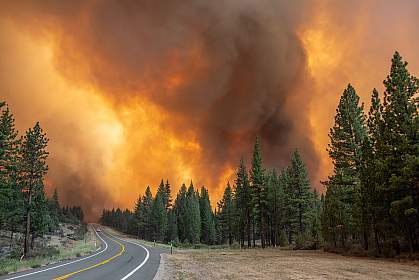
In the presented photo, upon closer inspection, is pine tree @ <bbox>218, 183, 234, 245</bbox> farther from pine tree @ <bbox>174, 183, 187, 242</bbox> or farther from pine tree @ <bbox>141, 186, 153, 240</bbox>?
pine tree @ <bbox>141, 186, 153, 240</bbox>

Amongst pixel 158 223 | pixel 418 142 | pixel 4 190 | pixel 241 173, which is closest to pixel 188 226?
pixel 158 223

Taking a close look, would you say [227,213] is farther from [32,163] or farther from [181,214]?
[32,163]

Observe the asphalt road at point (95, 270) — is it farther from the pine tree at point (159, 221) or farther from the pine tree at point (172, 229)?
the pine tree at point (172, 229)

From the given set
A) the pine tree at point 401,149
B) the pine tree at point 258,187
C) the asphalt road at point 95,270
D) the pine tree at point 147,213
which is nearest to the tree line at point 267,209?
the pine tree at point 258,187

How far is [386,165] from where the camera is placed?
2662 centimetres

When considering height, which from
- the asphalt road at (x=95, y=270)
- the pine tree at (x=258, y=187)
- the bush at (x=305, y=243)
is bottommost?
the asphalt road at (x=95, y=270)

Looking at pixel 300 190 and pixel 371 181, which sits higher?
pixel 300 190

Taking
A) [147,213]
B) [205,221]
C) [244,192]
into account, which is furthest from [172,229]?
[244,192]

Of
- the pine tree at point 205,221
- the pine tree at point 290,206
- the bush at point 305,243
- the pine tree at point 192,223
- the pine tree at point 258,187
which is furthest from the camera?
the pine tree at point 205,221

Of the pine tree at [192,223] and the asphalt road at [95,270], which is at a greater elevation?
the pine tree at [192,223]

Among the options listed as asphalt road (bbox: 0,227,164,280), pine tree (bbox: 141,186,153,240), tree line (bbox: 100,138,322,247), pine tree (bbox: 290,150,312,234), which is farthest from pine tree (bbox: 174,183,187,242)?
asphalt road (bbox: 0,227,164,280)

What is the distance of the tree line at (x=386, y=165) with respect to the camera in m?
25.6

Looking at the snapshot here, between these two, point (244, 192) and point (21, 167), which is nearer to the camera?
point (21, 167)

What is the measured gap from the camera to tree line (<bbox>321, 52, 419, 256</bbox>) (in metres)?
25.6
